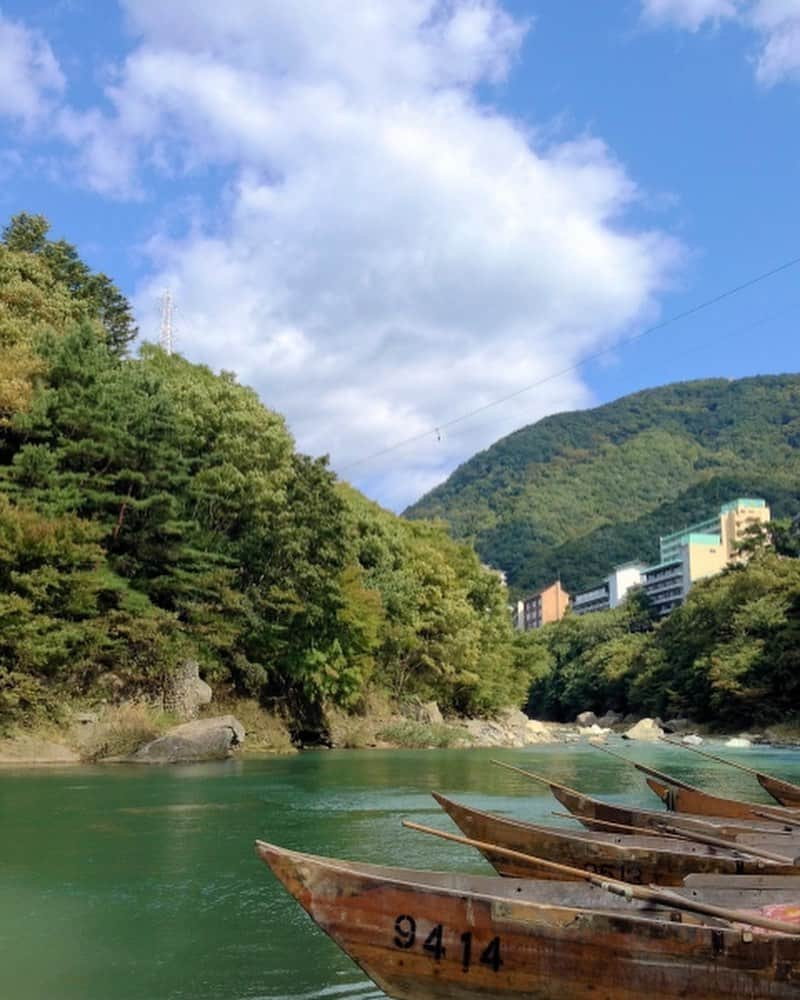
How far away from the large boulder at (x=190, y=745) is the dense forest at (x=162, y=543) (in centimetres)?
294

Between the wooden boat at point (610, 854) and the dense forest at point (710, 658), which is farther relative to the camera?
the dense forest at point (710, 658)

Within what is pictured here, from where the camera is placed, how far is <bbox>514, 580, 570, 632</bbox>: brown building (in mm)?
136625

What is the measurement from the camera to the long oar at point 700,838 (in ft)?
24.0

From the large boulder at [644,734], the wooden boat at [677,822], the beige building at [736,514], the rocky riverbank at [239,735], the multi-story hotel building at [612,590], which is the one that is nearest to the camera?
the wooden boat at [677,822]

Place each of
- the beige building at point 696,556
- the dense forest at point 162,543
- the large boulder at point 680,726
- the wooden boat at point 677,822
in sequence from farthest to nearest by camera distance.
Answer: the beige building at point 696,556 → the large boulder at point 680,726 → the dense forest at point 162,543 → the wooden boat at point 677,822

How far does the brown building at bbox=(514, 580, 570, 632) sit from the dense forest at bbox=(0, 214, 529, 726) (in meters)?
94.8

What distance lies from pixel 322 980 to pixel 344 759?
74.8ft

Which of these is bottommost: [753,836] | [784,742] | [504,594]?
[784,742]

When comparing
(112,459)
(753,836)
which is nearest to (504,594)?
(112,459)

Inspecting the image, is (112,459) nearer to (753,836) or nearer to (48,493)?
(48,493)

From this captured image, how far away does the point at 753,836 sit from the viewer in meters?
8.66

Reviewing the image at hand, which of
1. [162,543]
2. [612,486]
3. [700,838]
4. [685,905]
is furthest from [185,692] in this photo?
[612,486]

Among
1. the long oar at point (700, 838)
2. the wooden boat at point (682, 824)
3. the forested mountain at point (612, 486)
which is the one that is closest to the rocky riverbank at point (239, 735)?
the wooden boat at point (682, 824)

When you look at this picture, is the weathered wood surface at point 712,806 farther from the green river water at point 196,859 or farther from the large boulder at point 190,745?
the large boulder at point 190,745
